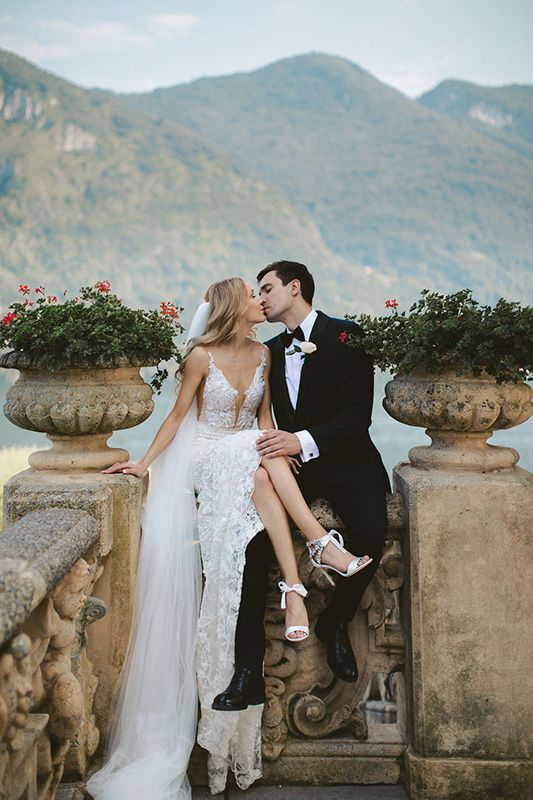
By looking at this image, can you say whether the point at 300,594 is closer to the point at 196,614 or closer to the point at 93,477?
the point at 196,614

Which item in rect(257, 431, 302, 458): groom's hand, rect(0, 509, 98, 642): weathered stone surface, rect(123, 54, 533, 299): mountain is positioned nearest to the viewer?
rect(0, 509, 98, 642): weathered stone surface

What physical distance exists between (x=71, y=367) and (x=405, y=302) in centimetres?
5601

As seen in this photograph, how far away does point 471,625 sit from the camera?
2996mm

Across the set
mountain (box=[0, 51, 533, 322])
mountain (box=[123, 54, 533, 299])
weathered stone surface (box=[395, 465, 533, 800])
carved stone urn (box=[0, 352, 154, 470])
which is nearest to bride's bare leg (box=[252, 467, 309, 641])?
weathered stone surface (box=[395, 465, 533, 800])

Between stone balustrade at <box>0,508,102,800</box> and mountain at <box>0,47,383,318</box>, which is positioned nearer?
stone balustrade at <box>0,508,102,800</box>

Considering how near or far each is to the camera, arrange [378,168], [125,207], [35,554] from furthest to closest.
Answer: [378,168] → [125,207] → [35,554]

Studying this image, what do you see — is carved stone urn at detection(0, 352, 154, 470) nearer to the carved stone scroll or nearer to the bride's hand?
the bride's hand

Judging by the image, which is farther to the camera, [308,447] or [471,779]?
[308,447]

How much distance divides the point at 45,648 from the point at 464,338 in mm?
1769

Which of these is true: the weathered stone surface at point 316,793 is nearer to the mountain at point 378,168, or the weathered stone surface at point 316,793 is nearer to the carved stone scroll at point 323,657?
the carved stone scroll at point 323,657

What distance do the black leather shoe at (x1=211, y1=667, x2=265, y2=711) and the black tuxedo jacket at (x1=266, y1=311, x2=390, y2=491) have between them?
2.73 ft

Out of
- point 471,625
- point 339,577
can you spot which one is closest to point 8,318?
point 339,577

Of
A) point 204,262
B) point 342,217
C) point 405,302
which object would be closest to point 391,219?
point 342,217

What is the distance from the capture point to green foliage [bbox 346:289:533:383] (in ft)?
9.46
